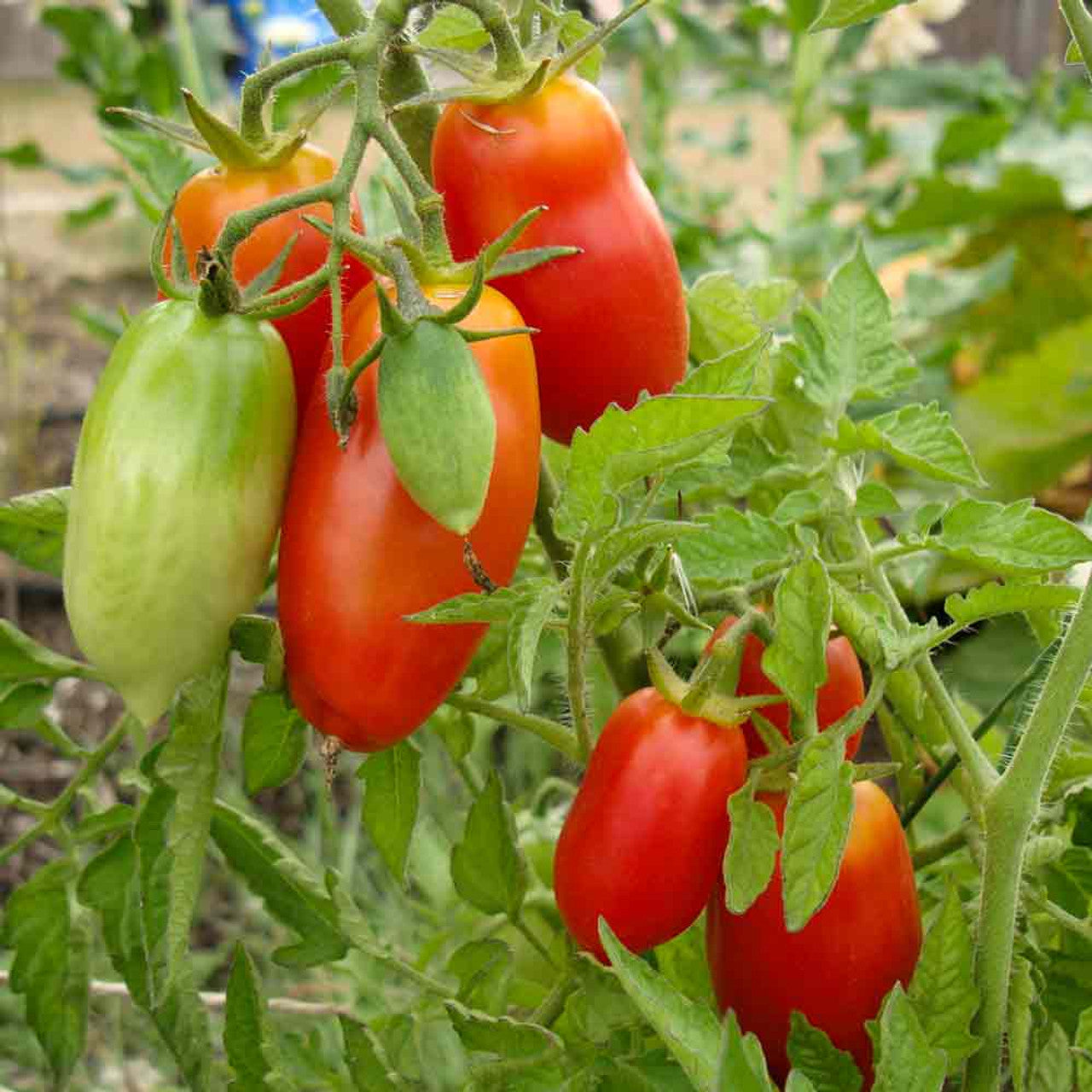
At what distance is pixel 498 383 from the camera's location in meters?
0.49

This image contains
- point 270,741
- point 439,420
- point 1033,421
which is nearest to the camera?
point 439,420

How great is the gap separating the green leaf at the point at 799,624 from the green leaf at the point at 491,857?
0.18 m

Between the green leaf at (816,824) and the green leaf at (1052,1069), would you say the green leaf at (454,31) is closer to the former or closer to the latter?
the green leaf at (816,824)

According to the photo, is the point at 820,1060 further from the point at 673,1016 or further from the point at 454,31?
the point at 454,31

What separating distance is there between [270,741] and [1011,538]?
1.01 ft

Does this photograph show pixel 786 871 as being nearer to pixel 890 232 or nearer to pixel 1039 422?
pixel 1039 422

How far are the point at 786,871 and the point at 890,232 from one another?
5.19 feet

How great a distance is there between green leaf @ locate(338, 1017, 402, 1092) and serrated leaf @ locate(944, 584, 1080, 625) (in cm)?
29

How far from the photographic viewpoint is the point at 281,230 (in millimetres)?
534

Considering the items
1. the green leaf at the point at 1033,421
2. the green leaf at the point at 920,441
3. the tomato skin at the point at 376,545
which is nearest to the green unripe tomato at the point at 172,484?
the tomato skin at the point at 376,545

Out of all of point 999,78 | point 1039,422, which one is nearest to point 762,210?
point 999,78

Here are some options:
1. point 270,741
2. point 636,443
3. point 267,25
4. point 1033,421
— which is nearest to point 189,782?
point 270,741

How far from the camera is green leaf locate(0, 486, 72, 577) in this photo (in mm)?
619

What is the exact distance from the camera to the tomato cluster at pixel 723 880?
0.54 metres
